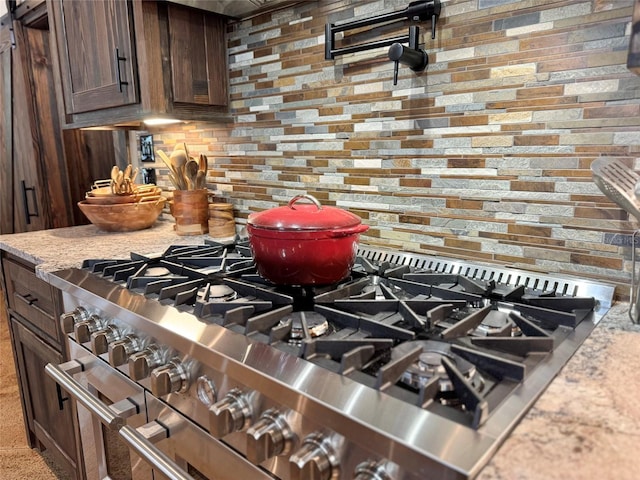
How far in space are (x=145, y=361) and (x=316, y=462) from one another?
43 cm

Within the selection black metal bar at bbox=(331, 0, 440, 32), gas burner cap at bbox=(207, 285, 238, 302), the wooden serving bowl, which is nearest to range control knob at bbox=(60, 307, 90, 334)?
gas burner cap at bbox=(207, 285, 238, 302)

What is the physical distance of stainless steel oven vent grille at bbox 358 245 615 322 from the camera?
36.7 inches

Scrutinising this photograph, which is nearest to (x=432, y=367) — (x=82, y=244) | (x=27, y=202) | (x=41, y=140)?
(x=82, y=244)

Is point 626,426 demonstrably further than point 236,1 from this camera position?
No

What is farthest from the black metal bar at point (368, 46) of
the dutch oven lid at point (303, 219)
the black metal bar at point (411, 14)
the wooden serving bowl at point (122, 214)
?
the wooden serving bowl at point (122, 214)

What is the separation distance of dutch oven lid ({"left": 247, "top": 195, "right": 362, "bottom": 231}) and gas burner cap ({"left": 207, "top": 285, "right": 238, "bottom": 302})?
16cm

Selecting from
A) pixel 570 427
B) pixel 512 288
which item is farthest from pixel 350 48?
pixel 570 427

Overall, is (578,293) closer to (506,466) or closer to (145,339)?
(506,466)

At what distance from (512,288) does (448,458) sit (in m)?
0.61

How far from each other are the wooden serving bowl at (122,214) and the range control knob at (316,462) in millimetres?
1465

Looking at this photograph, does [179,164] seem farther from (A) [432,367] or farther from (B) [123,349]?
(A) [432,367]

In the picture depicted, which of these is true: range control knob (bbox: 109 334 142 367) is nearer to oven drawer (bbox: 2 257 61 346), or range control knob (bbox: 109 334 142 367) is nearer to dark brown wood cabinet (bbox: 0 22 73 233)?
oven drawer (bbox: 2 257 61 346)

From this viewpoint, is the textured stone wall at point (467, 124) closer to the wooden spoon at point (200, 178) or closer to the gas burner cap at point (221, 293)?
→ the wooden spoon at point (200, 178)

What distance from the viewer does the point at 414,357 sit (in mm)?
646
